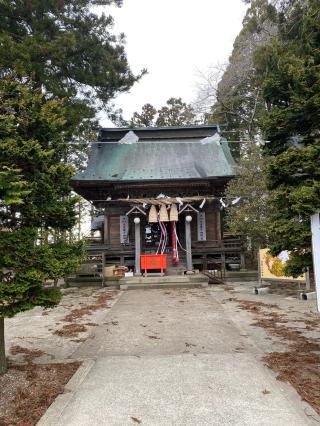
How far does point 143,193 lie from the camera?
17.0 metres

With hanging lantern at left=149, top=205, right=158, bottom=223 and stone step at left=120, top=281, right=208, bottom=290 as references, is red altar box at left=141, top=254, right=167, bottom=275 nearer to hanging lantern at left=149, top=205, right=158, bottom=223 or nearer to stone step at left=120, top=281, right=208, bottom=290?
stone step at left=120, top=281, right=208, bottom=290

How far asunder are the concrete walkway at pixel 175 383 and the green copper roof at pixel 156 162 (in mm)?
11259

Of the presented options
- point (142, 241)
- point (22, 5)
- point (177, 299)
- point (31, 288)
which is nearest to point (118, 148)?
point (142, 241)

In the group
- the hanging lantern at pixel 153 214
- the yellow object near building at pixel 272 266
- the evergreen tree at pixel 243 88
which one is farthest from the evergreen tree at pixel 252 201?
the evergreen tree at pixel 243 88

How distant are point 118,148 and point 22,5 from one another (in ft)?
27.7

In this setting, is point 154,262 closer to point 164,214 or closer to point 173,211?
point 164,214

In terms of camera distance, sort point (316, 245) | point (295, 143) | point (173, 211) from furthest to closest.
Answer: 1. point (173, 211)
2. point (295, 143)
3. point (316, 245)

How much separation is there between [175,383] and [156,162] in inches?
619

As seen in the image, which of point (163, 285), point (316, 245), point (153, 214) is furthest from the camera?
point (153, 214)

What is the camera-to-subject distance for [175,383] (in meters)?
3.62

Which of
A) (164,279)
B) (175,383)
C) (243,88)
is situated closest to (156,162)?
(164,279)

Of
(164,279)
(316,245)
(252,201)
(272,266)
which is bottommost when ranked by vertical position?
(164,279)

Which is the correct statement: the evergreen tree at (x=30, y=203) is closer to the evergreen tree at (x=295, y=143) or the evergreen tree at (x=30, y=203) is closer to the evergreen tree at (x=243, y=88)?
the evergreen tree at (x=295, y=143)

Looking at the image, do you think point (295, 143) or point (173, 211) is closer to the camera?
point (295, 143)
